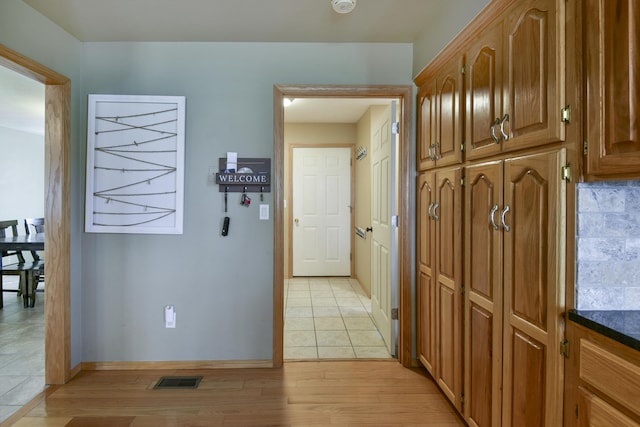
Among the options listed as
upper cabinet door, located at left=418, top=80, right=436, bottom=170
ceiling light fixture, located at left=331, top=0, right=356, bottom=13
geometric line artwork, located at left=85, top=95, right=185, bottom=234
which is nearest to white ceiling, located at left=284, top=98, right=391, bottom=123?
upper cabinet door, located at left=418, top=80, right=436, bottom=170

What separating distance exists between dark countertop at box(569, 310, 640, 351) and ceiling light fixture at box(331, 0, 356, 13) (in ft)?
6.05

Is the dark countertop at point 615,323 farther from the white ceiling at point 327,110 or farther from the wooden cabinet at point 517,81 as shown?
the white ceiling at point 327,110

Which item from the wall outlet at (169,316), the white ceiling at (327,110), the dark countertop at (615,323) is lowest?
the wall outlet at (169,316)

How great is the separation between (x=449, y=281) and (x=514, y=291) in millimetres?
630

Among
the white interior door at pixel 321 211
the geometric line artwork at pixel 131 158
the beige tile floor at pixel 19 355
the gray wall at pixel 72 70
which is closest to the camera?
the gray wall at pixel 72 70

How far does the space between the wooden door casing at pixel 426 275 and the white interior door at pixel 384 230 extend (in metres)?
0.28

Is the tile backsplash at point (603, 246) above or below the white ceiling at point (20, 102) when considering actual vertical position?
below

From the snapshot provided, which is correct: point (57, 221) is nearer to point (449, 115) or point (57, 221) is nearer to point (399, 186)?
point (399, 186)

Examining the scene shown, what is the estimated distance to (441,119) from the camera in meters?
2.27

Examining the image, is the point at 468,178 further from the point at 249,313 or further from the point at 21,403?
the point at 21,403

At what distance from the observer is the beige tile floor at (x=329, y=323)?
3068 mm

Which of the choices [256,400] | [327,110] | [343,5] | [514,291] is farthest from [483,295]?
[327,110]

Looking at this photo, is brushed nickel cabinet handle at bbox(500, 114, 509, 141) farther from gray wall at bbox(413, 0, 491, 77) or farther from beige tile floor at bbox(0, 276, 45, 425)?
beige tile floor at bbox(0, 276, 45, 425)

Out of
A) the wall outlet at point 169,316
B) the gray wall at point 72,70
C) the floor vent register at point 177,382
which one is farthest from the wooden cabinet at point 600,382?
the gray wall at point 72,70
